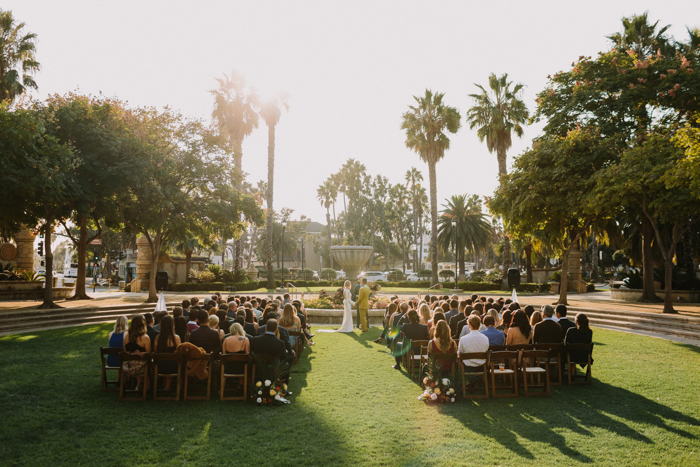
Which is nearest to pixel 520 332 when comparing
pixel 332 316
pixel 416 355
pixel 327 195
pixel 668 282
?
pixel 416 355

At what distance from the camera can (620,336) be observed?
49.2ft

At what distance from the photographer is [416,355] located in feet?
31.9

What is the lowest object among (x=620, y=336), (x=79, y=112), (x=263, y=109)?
(x=620, y=336)

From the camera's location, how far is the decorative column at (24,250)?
29375 millimetres

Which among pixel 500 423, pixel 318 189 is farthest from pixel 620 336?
pixel 318 189

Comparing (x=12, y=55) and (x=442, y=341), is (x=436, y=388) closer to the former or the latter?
(x=442, y=341)

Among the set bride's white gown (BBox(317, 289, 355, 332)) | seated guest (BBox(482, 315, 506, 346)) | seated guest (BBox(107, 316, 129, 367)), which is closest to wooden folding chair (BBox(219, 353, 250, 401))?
seated guest (BBox(107, 316, 129, 367))

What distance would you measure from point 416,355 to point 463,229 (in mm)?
38018

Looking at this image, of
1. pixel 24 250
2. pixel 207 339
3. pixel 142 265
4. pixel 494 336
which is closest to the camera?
pixel 207 339

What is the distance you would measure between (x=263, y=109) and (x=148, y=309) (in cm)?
2107

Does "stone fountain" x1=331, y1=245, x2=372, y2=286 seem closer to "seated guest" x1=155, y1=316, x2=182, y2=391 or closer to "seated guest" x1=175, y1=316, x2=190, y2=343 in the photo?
"seated guest" x1=175, y1=316, x2=190, y2=343

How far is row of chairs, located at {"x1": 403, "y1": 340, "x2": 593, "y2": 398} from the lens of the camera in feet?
25.5

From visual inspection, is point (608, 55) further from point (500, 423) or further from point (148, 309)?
point (148, 309)

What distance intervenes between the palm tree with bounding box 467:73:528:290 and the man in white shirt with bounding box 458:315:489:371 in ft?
90.8
